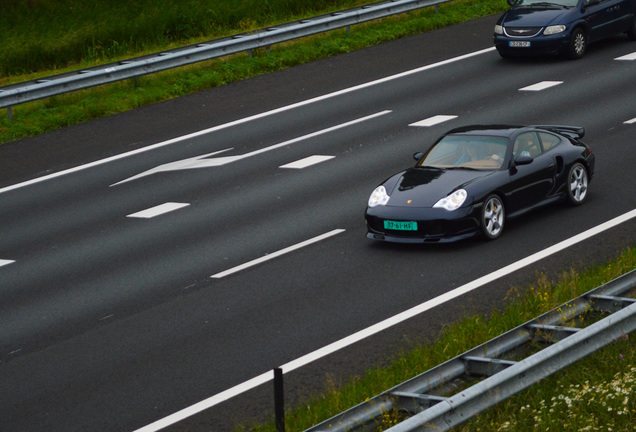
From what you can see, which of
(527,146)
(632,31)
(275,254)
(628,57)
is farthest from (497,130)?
(632,31)

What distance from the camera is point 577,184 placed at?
1552cm

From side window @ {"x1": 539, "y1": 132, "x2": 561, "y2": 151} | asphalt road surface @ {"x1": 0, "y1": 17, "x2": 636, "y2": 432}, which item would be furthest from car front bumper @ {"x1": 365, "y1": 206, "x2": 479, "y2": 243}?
side window @ {"x1": 539, "y1": 132, "x2": 561, "y2": 151}

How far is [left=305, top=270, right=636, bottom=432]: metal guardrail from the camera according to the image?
25.6 ft

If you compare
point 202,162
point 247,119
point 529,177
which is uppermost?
point 529,177

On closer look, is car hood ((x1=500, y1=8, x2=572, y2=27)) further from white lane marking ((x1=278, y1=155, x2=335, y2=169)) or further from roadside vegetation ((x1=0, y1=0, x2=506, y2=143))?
white lane marking ((x1=278, y1=155, x2=335, y2=169))

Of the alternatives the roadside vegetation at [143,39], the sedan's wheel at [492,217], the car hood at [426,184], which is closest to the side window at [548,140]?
the car hood at [426,184]

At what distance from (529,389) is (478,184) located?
540 centimetres

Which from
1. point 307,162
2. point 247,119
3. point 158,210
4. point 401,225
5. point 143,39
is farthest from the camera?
point 143,39

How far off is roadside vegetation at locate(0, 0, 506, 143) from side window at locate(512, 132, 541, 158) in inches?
432

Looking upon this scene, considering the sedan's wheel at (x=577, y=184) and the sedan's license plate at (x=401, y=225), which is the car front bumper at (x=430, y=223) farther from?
the sedan's wheel at (x=577, y=184)

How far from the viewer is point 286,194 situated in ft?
55.3

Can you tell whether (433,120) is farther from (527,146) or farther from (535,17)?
(527,146)

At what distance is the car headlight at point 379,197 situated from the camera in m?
14.2

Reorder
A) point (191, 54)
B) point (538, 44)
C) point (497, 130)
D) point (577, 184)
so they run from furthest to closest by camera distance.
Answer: point (191, 54) → point (538, 44) → point (577, 184) → point (497, 130)
